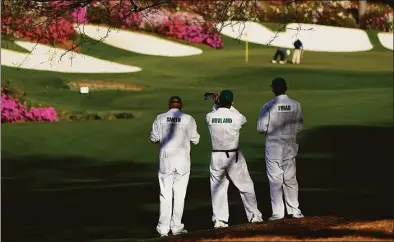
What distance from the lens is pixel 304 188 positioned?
2481 cm

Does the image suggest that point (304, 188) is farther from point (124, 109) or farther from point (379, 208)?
point (124, 109)

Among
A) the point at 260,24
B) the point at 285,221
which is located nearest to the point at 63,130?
the point at 285,221

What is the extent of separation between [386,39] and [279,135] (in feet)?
172

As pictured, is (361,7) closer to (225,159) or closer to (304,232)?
(225,159)

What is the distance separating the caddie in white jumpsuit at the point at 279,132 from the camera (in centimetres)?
1897

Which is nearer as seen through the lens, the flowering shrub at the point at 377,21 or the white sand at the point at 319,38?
the white sand at the point at 319,38

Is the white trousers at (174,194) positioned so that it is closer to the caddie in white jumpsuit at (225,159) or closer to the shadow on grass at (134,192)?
the caddie in white jumpsuit at (225,159)

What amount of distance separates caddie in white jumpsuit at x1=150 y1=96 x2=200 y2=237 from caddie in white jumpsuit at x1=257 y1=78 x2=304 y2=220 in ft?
3.20

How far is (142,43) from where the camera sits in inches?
2532

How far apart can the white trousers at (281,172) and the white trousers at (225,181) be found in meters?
0.31

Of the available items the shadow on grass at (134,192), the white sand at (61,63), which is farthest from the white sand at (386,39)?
the shadow on grass at (134,192)

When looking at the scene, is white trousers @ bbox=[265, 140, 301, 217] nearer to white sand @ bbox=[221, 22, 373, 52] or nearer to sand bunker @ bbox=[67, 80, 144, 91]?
sand bunker @ bbox=[67, 80, 144, 91]

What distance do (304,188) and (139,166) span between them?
5681 millimetres

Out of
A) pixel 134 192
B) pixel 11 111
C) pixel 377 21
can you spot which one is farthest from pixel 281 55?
pixel 134 192
